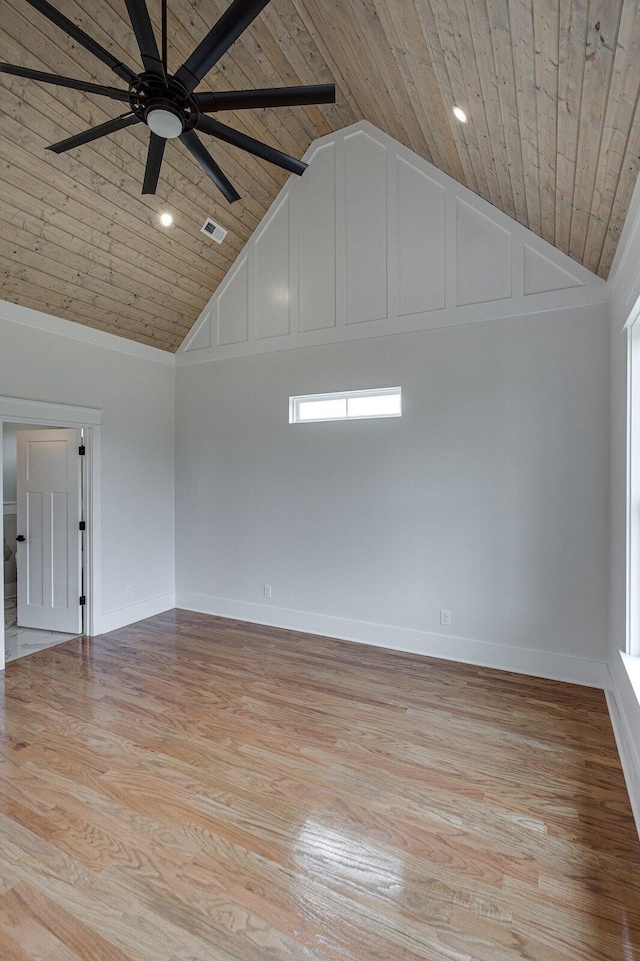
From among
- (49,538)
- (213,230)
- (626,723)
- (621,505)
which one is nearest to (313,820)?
(626,723)

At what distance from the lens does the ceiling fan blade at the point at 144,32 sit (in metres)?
1.67

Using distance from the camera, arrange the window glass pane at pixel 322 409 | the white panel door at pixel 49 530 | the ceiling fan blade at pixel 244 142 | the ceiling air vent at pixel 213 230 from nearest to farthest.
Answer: the ceiling fan blade at pixel 244 142 < the ceiling air vent at pixel 213 230 < the window glass pane at pixel 322 409 < the white panel door at pixel 49 530

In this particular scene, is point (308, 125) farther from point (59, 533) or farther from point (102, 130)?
point (59, 533)

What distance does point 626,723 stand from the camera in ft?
8.08

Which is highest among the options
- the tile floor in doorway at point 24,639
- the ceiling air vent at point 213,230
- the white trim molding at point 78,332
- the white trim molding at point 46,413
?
the ceiling air vent at point 213,230

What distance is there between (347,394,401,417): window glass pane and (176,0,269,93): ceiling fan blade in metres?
2.65

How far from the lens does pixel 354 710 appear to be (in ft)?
10.2

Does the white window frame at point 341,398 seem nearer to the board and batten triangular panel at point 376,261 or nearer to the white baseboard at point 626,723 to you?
the board and batten triangular panel at point 376,261

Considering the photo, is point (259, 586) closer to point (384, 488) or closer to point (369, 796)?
point (384, 488)

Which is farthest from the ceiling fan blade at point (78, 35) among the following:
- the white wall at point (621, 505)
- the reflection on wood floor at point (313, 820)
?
the reflection on wood floor at point (313, 820)

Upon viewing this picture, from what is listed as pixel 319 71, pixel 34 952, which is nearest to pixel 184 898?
pixel 34 952

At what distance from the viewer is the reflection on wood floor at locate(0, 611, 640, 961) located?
160cm

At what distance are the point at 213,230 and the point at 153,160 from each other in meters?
2.19

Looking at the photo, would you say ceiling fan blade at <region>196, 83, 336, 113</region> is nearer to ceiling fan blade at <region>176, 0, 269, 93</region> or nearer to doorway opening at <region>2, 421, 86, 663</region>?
ceiling fan blade at <region>176, 0, 269, 93</region>
